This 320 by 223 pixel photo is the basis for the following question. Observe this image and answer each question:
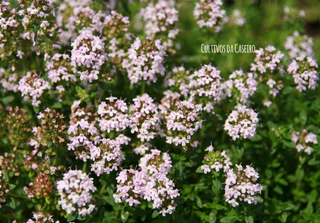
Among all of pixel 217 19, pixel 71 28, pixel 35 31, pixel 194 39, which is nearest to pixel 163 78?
pixel 217 19

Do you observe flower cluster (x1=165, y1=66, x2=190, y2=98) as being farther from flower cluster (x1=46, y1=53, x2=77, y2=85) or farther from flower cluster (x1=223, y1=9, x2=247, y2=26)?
flower cluster (x1=223, y1=9, x2=247, y2=26)

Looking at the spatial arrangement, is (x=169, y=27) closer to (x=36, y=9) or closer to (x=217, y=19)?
(x=217, y=19)

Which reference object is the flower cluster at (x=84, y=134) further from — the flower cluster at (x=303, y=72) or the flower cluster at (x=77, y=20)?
the flower cluster at (x=303, y=72)

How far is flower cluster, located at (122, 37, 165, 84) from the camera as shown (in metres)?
5.47

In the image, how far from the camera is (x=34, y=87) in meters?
5.48

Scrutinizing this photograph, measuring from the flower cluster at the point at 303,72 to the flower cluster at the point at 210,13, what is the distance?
1840 mm

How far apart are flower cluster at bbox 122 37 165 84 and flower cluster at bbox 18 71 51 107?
1.60m

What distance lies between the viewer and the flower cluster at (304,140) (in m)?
6.05

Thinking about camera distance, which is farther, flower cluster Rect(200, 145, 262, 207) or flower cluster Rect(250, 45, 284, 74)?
flower cluster Rect(250, 45, 284, 74)

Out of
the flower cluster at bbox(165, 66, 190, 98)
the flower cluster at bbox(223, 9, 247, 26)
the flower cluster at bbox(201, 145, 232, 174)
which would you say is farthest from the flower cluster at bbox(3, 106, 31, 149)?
the flower cluster at bbox(223, 9, 247, 26)

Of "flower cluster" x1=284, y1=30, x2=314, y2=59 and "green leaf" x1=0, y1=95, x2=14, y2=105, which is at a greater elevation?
"flower cluster" x1=284, y1=30, x2=314, y2=59

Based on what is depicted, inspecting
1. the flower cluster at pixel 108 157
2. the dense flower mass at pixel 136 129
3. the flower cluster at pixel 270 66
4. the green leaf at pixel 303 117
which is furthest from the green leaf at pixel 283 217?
the flower cluster at pixel 108 157

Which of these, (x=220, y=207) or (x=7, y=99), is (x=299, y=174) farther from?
(x=7, y=99)

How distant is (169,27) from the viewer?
22.3 feet
